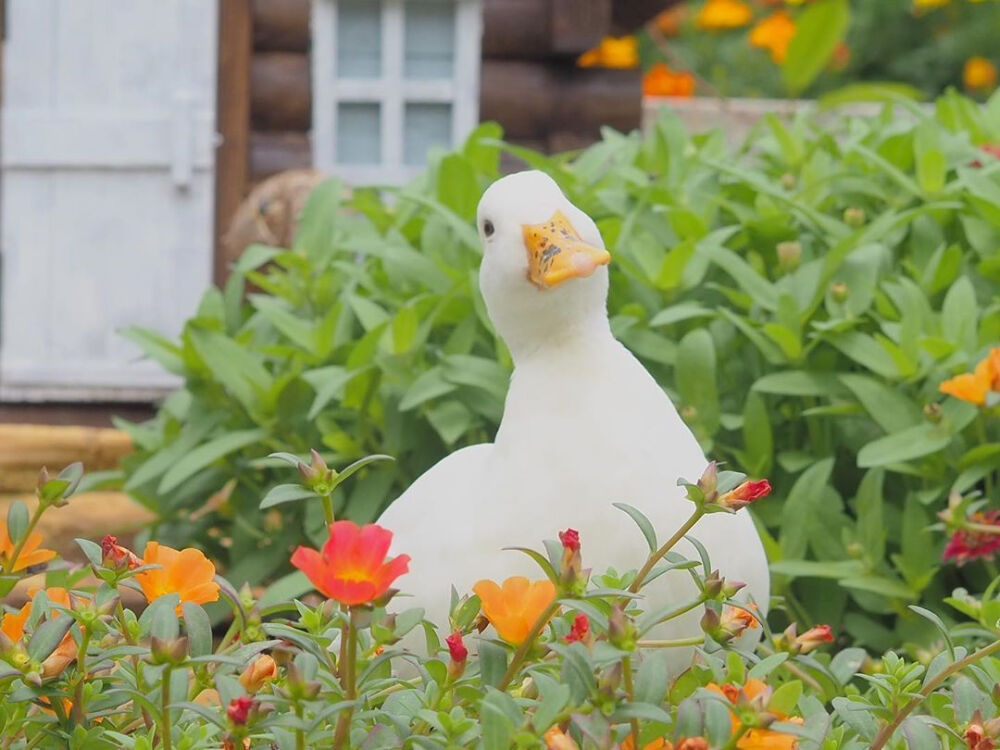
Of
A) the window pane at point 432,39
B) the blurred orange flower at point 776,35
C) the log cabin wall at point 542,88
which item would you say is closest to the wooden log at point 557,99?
the log cabin wall at point 542,88

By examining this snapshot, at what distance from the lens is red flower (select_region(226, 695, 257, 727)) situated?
0.97 metres

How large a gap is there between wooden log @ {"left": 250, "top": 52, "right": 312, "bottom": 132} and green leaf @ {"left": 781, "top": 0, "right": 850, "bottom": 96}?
143cm

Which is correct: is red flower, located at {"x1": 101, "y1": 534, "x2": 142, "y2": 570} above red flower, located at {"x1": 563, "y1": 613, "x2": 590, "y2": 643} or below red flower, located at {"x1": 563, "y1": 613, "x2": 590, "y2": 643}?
above

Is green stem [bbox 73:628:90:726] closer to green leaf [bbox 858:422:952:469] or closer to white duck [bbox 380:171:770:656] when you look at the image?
white duck [bbox 380:171:770:656]

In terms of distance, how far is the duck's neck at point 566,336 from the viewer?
1613mm

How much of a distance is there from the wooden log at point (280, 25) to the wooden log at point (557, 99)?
1.76 ft

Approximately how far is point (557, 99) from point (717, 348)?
2.08 metres

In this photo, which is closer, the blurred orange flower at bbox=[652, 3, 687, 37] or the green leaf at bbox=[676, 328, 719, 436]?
the green leaf at bbox=[676, 328, 719, 436]

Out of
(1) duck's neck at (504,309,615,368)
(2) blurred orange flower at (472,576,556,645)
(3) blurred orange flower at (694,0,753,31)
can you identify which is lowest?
(2) blurred orange flower at (472,576,556,645)

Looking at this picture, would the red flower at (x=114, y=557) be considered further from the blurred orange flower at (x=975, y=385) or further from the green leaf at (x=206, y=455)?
the green leaf at (x=206, y=455)

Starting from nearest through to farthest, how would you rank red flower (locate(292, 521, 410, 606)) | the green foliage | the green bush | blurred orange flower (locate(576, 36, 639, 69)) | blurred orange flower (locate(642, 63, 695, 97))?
red flower (locate(292, 521, 410, 606))
the green bush
blurred orange flower (locate(576, 36, 639, 69))
blurred orange flower (locate(642, 63, 695, 97))
the green foliage

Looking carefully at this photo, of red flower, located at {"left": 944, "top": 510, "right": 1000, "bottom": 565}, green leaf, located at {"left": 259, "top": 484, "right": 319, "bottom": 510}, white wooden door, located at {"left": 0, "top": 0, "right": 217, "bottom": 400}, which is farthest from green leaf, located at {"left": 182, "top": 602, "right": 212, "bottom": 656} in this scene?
white wooden door, located at {"left": 0, "top": 0, "right": 217, "bottom": 400}

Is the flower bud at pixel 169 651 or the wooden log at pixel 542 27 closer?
the flower bud at pixel 169 651

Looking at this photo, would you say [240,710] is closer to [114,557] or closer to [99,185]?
[114,557]
